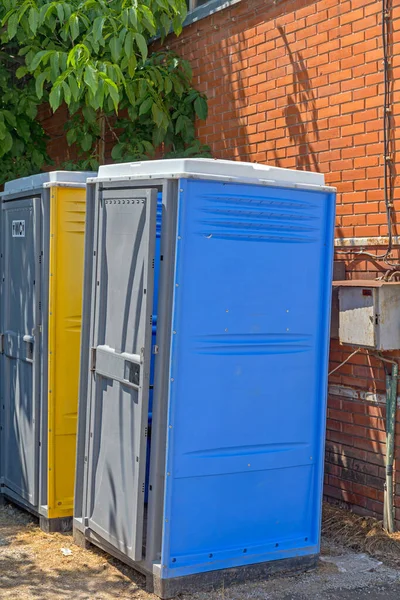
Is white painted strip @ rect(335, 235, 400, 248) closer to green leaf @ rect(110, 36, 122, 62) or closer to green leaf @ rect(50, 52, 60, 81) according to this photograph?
green leaf @ rect(110, 36, 122, 62)

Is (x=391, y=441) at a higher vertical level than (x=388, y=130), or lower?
lower

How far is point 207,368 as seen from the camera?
14.4 feet

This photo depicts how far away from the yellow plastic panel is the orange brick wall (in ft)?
5.73

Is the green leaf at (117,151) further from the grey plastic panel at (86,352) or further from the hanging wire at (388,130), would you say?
the hanging wire at (388,130)

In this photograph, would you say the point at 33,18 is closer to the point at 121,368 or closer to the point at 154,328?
the point at 154,328

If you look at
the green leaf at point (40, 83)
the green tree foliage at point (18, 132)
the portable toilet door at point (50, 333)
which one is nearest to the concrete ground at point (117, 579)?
the portable toilet door at point (50, 333)

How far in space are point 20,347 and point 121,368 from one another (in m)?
1.53

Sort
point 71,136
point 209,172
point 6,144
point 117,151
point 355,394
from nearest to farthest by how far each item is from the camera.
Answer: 1. point 209,172
2. point 355,394
3. point 117,151
4. point 6,144
5. point 71,136

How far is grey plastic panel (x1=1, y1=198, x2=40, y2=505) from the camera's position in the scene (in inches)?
223

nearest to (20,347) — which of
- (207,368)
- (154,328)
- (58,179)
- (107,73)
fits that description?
(58,179)

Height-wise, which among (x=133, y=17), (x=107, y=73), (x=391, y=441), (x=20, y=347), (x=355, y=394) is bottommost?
(x=391, y=441)

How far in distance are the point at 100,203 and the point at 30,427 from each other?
1.74m

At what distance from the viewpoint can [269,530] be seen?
470cm

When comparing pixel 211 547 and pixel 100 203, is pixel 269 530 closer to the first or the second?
pixel 211 547
